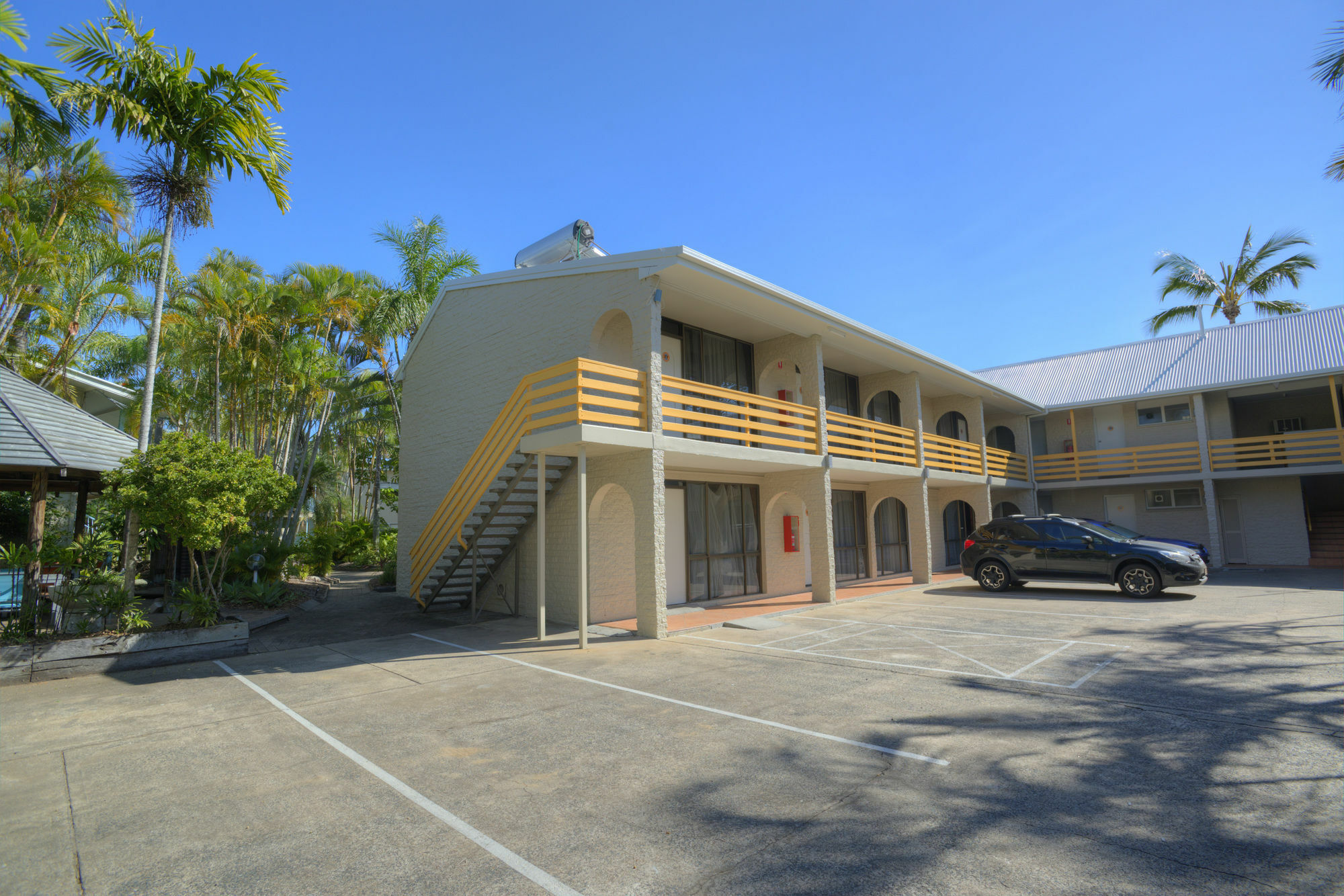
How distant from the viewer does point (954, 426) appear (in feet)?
83.9

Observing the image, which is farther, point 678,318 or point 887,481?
point 887,481

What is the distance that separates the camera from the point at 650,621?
11.1 m

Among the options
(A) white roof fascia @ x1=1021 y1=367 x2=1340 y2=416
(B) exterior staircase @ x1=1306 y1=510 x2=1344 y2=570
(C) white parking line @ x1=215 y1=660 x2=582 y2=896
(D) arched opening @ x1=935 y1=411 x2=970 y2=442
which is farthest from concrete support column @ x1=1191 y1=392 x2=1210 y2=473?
(C) white parking line @ x1=215 y1=660 x2=582 y2=896

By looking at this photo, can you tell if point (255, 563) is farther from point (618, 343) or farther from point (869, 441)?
point (869, 441)

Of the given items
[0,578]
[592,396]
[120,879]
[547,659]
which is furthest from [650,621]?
[0,578]

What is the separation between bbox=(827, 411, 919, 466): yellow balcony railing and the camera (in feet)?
52.2

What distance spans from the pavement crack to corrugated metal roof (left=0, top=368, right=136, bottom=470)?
21.2 ft

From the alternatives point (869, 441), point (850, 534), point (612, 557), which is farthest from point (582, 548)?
point (850, 534)

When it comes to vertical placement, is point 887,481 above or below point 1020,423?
below

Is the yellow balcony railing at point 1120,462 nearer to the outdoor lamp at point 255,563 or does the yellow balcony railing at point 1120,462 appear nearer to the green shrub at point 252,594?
the green shrub at point 252,594

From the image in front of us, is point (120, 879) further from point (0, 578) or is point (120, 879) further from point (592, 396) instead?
point (0, 578)

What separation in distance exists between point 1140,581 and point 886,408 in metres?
9.81

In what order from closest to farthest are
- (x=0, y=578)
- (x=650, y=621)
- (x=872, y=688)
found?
(x=872, y=688) → (x=650, y=621) → (x=0, y=578)

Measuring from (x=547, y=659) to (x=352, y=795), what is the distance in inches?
195
